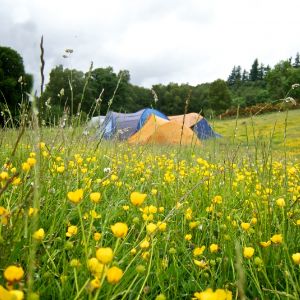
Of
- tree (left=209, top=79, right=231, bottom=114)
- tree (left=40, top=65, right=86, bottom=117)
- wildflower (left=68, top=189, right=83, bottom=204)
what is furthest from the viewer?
tree (left=209, top=79, right=231, bottom=114)

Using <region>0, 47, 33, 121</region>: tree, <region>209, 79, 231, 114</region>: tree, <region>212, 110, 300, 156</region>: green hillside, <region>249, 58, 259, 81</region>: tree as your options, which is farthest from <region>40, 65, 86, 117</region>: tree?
<region>249, 58, 259, 81</region>: tree

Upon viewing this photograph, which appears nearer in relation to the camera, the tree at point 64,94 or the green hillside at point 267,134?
the green hillside at point 267,134

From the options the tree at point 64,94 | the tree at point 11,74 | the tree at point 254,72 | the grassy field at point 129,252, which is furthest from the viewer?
the tree at point 254,72

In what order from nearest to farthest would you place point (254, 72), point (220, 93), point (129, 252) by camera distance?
point (129, 252) → point (220, 93) → point (254, 72)

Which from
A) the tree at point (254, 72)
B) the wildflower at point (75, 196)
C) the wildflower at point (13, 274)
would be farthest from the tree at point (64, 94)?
the tree at point (254, 72)

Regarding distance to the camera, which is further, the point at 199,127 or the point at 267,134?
the point at 199,127

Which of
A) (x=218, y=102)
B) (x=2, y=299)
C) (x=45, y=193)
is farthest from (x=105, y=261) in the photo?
(x=218, y=102)

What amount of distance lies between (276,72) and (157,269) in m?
48.1

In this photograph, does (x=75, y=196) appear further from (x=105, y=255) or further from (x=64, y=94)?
(x=64, y=94)

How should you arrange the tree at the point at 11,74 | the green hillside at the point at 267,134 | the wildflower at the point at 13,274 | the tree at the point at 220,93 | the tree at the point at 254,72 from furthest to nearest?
the tree at the point at 254,72
the tree at the point at 220,93
the tree at the point at 11,74
the green hillside at the point at 267,134
the wildflower at the point at 13,274

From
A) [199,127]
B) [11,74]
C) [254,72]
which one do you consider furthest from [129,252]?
[254,72]

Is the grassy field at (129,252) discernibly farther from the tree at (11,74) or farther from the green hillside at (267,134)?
the tree at (11,74)

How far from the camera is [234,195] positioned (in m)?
2.70

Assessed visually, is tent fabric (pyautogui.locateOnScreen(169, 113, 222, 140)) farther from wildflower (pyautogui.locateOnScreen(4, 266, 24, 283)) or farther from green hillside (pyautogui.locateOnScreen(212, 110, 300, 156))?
wildflower (pyautogui.locateOnScreen(4, 266, 24, 283))
